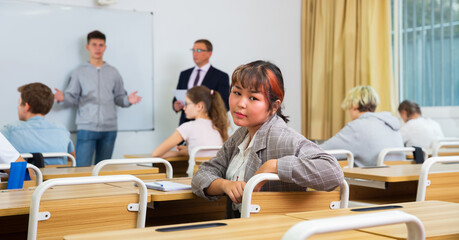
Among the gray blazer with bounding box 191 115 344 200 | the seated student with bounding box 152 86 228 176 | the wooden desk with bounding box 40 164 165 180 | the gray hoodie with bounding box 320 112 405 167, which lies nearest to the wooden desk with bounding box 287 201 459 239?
the gray blazer with bounding box 191 115 344 200

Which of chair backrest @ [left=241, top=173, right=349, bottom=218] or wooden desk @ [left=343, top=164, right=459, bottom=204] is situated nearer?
chair backrest @ [left=241, top=173, right=349, bottom=218]

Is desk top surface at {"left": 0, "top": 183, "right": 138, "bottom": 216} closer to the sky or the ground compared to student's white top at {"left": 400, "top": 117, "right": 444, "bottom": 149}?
closer to the ground

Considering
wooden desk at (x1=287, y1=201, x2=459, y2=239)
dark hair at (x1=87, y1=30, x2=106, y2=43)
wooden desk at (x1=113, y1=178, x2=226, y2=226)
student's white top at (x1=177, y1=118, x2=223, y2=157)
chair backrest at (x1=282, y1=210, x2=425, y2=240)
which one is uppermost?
dark hair at (x1=87, y1=30, x2=106, y2=43)

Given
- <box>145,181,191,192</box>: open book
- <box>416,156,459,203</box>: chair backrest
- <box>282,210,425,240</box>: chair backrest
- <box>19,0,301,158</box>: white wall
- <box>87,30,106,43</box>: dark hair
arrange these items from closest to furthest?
<box>282,210,425,240</box>: chair backrest, <box>145,181,191,192</box>: open book, <box>416,156,459,203</box>: chair backrest, <box>87,30,106,43</box>: dark hair, <box>19,0,301,158</box>: white wall

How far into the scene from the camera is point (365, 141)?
3.98m

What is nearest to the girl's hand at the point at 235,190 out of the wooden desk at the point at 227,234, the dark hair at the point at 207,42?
the wooden desk at the point at 227,234

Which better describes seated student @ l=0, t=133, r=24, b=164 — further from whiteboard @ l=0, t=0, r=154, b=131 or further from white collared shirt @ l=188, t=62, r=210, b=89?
white collared shirt @ l=188, t=62, r=210, b=89

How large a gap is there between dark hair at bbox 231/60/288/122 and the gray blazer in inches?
3.9

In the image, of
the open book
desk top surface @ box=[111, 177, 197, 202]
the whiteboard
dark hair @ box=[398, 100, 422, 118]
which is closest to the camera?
desk top surface @ box=[111, 177, 197, 202]

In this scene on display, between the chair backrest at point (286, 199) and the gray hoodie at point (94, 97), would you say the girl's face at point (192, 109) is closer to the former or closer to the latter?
the gray hoodie at point (94, 97)

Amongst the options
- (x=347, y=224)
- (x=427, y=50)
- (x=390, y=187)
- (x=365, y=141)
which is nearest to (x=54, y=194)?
(x=347, y=224)

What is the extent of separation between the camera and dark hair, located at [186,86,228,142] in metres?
4.44

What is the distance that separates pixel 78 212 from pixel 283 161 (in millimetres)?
671

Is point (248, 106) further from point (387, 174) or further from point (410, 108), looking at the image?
point (410, 108)
